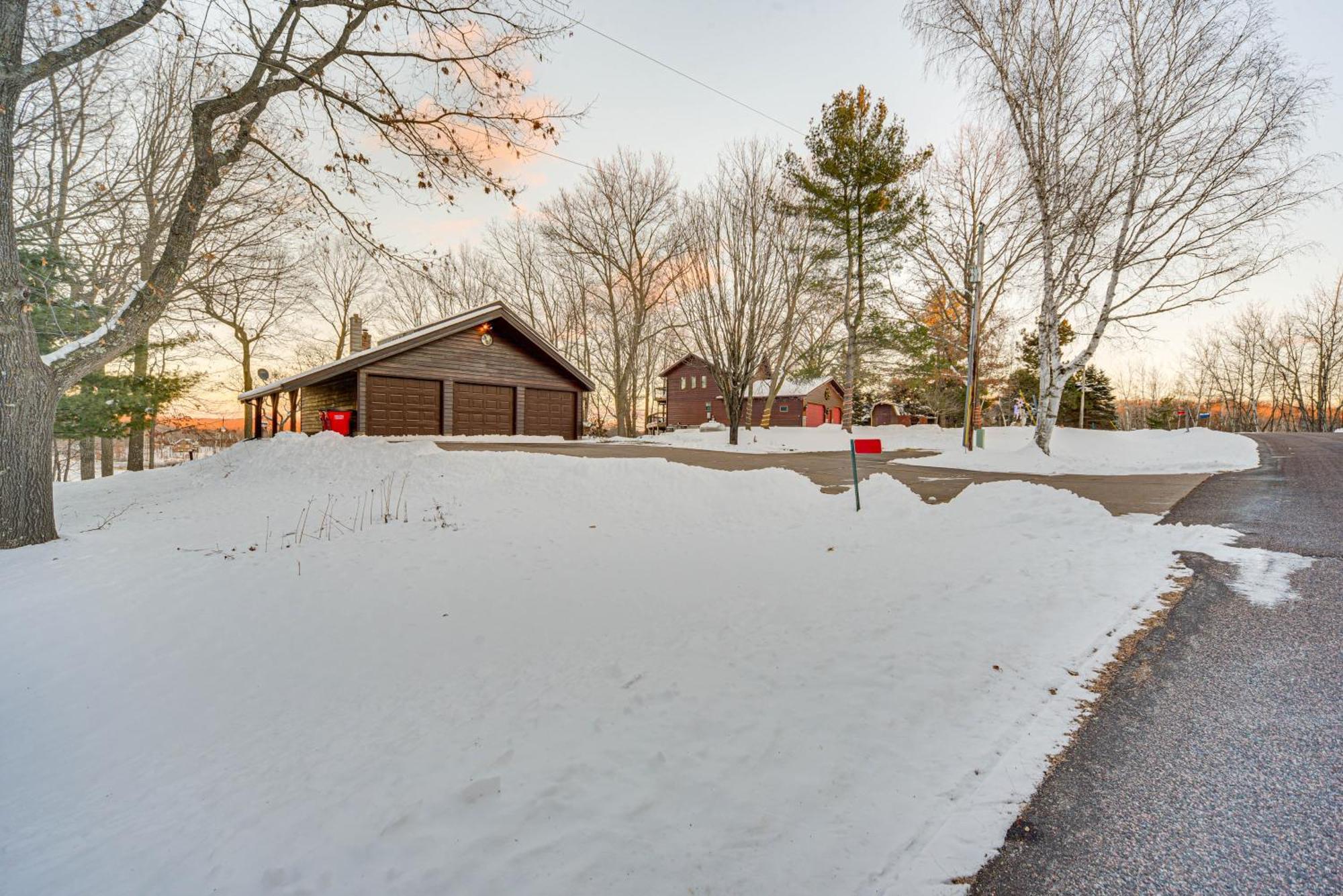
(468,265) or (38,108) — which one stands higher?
(468,265)

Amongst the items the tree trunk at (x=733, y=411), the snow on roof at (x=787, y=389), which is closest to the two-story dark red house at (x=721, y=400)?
the snow on roof at (x=787, y=389)

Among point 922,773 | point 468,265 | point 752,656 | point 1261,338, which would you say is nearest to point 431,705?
point 752,656

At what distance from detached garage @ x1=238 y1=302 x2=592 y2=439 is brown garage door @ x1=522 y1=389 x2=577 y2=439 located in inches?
1.2

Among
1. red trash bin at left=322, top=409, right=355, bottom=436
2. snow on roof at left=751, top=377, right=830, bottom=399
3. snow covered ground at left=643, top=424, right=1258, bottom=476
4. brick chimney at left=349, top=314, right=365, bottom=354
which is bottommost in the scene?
snow covered ground at left=643, top=424, right=1258, bottom=476

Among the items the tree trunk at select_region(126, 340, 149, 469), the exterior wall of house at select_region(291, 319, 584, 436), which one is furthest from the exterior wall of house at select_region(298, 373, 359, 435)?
the tree trunk at select_region(126, 340, 149, 469)

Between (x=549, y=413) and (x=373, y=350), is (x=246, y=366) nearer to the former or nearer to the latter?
(x=373, y=350)

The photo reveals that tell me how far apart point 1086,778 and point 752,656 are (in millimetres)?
1749

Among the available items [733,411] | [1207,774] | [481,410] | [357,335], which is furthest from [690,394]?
[1207,774]

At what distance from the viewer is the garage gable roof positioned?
17188 millimetres

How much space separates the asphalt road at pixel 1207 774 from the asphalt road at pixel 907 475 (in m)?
4.72

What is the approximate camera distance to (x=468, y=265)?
34.4m

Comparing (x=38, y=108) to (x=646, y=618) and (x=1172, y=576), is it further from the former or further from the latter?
(x=1172, y=576)

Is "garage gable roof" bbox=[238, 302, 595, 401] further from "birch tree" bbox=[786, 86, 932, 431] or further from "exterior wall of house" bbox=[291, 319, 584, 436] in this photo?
"birch tree" bbox=[786, 86, 932, 431]

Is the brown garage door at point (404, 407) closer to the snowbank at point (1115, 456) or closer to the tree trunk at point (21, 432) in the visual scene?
the tree trunk at point (21, 432)
